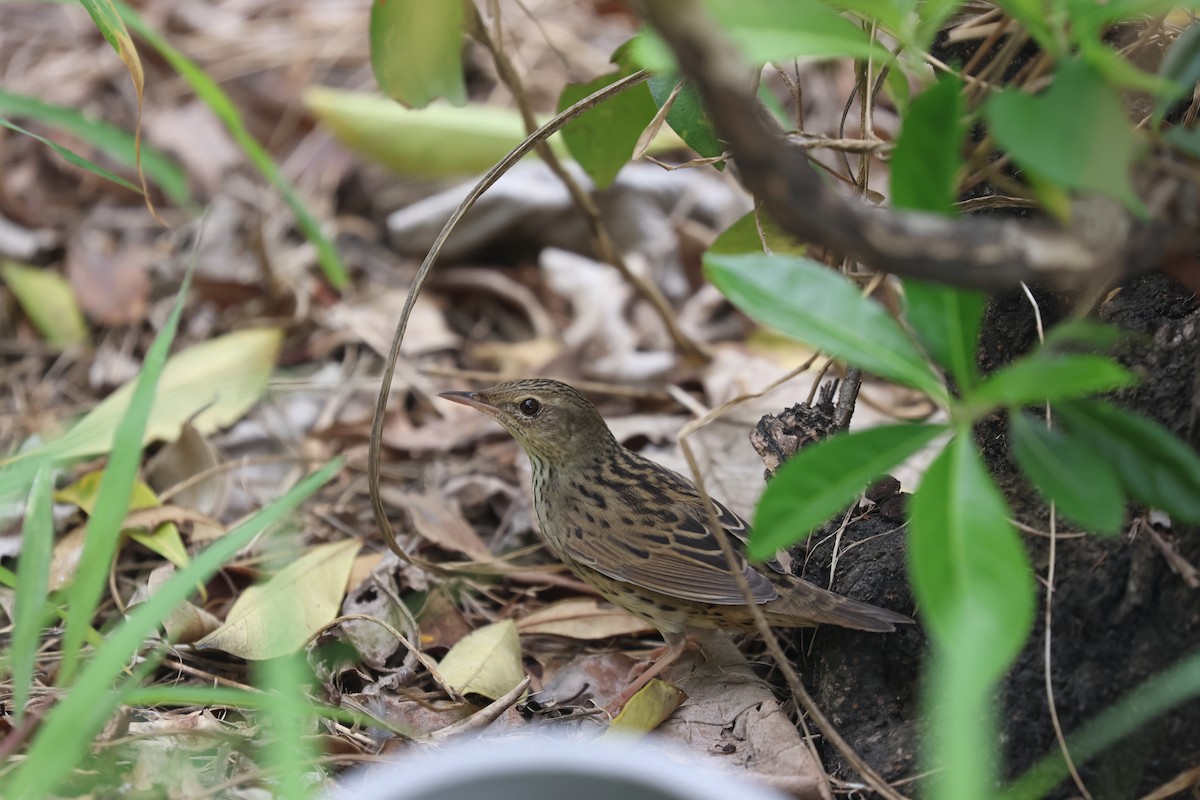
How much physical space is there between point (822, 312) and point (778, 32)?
543 millimetres

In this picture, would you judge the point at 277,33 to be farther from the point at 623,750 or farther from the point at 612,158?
the point at 623,750

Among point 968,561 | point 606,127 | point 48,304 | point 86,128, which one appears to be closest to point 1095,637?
point 968,561

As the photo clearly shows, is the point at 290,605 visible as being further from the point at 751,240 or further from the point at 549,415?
the point at 751,240

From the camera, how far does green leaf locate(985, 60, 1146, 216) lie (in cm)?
198

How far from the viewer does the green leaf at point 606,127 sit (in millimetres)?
4062

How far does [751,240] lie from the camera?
4047 mm

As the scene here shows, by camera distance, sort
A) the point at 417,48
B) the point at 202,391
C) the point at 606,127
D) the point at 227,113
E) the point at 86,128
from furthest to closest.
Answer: the point at 202,391 → the point at 227,113 → the point at 86,128 → the point at 606,127 → the point at 417,48

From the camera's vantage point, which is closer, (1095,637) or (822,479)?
(822,479)

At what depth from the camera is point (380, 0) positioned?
3.69 metres

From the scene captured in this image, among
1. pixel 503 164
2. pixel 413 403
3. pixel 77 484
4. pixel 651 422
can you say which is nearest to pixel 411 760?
pixel 503 164

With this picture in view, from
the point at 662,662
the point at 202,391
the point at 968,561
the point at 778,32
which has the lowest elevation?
the point at 662,662

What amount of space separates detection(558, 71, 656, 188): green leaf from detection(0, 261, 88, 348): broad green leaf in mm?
3164

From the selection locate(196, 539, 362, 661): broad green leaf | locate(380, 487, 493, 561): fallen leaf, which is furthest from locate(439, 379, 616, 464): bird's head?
locate(196, 539, 362, 661): broad green leaf

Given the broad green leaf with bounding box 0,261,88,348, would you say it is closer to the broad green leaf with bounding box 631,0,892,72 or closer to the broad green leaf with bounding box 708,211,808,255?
the broad green leaf with bounding box 708,211,808,255
